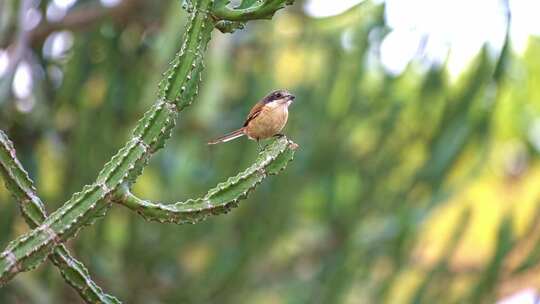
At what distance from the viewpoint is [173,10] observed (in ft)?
20.8

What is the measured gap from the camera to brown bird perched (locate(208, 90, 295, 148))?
10.2 ft

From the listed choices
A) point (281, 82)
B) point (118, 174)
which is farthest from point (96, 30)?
point (118, 174)

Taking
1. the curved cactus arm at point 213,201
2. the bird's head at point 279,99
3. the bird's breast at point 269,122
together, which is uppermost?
the bird's head at point 279,99

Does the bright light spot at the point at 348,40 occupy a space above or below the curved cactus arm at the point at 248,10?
above

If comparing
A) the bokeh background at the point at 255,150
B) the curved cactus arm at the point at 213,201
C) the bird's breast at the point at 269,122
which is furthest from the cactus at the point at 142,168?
the bokeh background at the point at 255,150

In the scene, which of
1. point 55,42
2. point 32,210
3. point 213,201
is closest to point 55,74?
point 55,42

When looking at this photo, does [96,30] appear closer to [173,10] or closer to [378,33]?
[173,10]

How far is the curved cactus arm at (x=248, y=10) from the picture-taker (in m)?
2.95

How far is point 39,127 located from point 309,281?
250 centimetres

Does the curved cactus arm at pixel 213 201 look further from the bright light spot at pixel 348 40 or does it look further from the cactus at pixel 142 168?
the bright light spot at pixel 348 40

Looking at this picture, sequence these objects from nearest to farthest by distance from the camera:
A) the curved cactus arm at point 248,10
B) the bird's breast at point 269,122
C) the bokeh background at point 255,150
A: the curved cactus arm at point 248,10 < the bird's breast at point 269,122 < the bokeh background at point 255,150

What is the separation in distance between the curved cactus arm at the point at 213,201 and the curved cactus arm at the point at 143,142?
0.06 m

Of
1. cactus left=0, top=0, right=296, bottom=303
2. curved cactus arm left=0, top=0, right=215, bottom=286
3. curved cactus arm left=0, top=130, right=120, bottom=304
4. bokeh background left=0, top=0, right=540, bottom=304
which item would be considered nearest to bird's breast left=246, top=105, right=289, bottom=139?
cactus left=0, top=0, right=296, bottom=303

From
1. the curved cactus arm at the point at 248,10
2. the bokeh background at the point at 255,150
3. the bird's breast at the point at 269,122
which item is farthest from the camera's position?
the bokeh background at the point at 255,150
